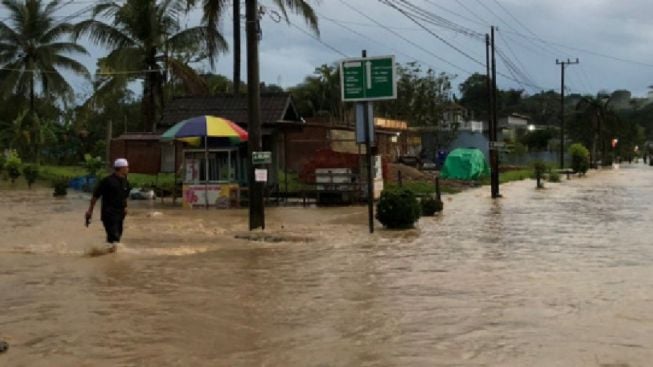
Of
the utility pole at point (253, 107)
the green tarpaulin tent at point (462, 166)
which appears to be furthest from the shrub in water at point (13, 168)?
the utility pole at point (253, 107)

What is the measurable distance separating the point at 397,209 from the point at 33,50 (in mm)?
38206

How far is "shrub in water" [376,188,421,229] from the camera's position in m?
17.5

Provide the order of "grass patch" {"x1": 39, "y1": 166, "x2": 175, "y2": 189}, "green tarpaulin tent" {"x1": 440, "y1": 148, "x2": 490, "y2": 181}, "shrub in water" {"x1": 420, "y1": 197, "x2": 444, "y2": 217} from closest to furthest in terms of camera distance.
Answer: "shrub in water" {"x1": 420, "y1": 197, "x2": 444, "y2": 217} < "grass patch" {"x1": 39, "y1": 166, "x2": 175, "y2": 189} < "green tarpaulin tent" {"x1": 440, "y1": 148, "x2": 490, "y2": 181}

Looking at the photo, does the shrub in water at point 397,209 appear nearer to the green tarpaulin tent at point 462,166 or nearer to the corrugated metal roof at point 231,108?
the corrugated metal roof at point 231,108

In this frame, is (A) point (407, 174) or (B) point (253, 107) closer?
(B) point (253, 107)

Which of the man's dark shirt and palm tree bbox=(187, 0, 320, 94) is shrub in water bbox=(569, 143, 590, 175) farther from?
the man's dark shirt

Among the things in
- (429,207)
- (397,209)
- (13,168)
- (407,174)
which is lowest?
(429,207)

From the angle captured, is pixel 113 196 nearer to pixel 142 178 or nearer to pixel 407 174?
pixel 142 178

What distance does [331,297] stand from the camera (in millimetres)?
9695

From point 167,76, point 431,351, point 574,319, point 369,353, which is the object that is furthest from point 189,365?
point 167,76

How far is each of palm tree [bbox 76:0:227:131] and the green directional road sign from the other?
21323mm

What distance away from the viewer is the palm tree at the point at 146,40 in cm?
3706

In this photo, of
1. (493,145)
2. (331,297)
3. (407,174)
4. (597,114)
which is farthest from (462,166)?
(597,114)

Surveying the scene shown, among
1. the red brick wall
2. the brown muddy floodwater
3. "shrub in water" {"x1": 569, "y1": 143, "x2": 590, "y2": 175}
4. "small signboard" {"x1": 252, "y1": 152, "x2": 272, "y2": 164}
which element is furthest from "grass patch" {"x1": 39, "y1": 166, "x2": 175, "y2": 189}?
"shrub in water" {"x1": 569, "y1": 143, "x2": 590, "y2": 175}
